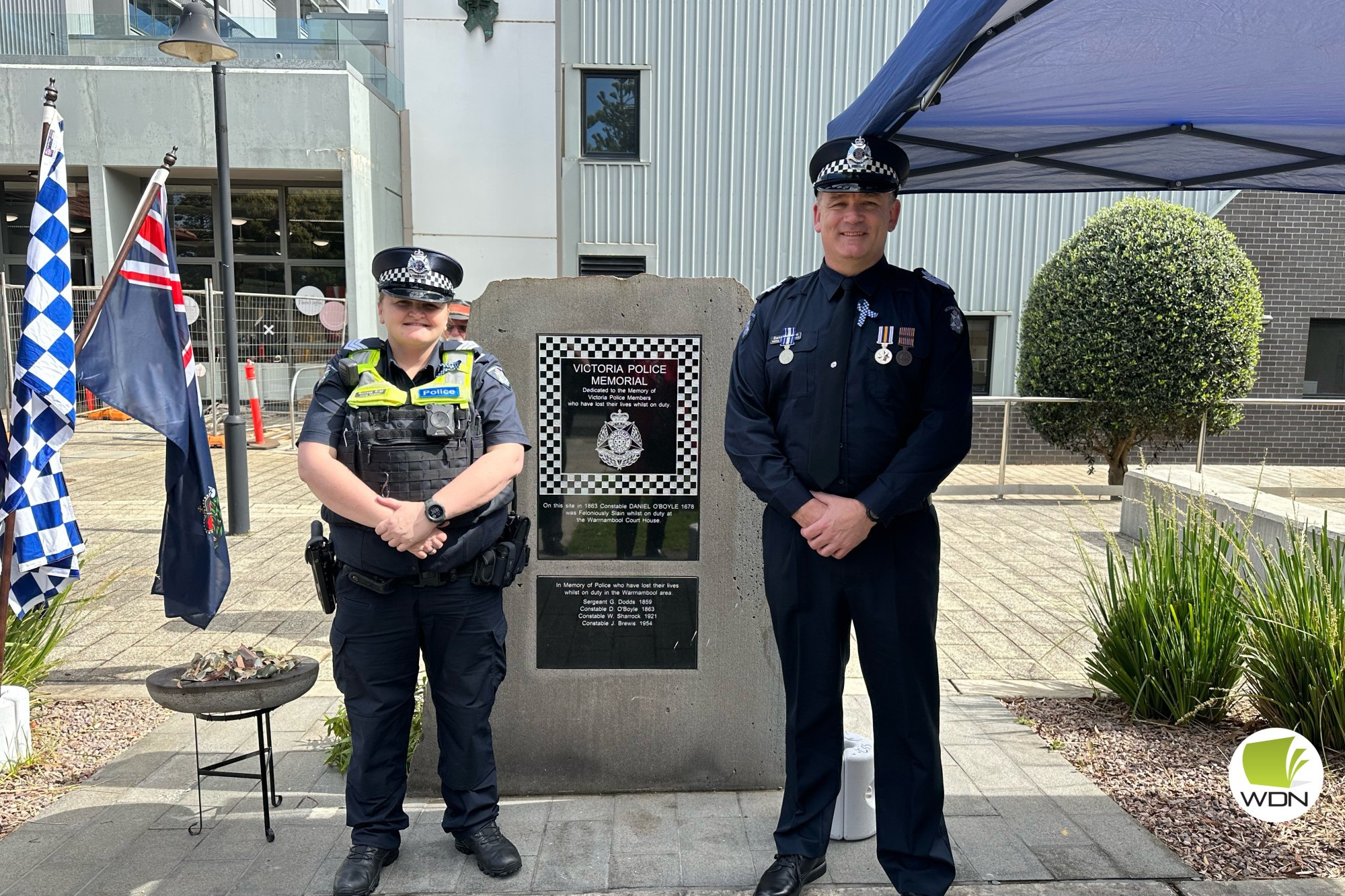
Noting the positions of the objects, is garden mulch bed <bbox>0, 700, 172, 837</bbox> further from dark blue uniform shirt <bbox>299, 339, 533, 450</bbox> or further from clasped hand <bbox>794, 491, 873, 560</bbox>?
clasped hand <bbox>794, 491, 873, 560</bbox>

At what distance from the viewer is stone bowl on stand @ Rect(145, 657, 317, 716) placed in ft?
10.1

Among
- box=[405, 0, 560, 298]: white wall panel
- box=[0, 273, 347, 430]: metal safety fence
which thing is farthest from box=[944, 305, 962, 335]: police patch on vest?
box=[405, 0, 560, 298]: white wall panel

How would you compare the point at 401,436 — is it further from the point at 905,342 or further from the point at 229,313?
the point at 229,313

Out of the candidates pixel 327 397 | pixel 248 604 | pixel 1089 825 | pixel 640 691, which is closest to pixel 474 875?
pixel 640 691

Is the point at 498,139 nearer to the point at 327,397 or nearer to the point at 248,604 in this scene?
the point at 248,604

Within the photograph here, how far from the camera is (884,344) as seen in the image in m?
2.80

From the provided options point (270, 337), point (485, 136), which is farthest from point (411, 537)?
point (485, 136)

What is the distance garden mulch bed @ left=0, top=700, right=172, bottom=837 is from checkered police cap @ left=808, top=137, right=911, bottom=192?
12.3 ft

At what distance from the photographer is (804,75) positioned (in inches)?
584

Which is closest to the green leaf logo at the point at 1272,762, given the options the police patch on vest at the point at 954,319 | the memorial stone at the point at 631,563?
the memorial stone at the point at 631,563

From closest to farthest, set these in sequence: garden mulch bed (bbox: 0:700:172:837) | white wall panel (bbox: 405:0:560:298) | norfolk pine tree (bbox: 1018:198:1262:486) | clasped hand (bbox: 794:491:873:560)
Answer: clasped hand (bbox: 794:491:873:560), garden mulch bed (bbox: 0:700:172:837), norfolk pine tree (bbox: 1018:198:1262:486), white wall panel (bbox: 405:0:560:298)

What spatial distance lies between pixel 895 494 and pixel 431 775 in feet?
7.34

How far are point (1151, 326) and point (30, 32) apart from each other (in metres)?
19.2

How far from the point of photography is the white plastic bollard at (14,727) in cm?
374
